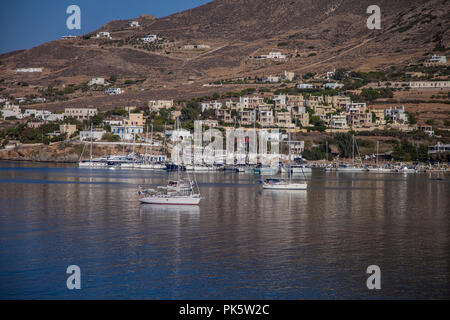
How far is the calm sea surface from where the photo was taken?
1866 cm

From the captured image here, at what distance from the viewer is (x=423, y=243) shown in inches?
1026

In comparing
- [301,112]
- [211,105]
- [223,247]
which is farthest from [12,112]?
[223,247]

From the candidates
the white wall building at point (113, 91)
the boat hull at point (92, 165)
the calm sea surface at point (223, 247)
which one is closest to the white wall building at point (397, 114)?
the boat hull at point (92, 165)

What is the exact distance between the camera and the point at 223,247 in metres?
24.1

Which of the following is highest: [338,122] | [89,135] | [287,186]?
[338,122]

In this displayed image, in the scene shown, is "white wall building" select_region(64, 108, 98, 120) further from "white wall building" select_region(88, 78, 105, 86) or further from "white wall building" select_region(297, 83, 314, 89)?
"white wall building" select_region(297, 83, 314, 89)

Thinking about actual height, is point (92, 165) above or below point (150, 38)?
below

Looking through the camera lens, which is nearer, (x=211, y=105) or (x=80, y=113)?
(x=211, y=105)

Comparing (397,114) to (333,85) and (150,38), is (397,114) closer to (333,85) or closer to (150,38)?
(333,85)

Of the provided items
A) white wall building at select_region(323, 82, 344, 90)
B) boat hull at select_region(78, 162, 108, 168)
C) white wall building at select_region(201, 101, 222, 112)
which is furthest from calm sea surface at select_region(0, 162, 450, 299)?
white wall building at select_region(323, 82, 344, 90)

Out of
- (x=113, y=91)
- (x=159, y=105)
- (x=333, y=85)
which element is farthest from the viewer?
(x=113, y=91)

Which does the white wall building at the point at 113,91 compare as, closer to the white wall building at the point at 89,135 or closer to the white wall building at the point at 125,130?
the white wall building at the point at 125,130

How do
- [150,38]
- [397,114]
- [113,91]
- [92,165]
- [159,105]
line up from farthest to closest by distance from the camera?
[150,38] < [113,91] < [159,105] < [397,114] < [92,165]

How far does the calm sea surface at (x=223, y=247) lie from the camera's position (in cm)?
1866
